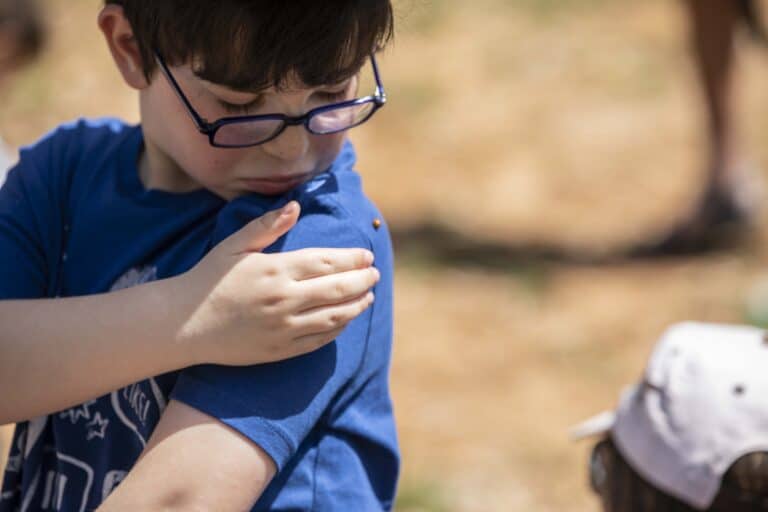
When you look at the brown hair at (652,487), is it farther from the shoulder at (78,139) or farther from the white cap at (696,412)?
the shoulder at (78,139)

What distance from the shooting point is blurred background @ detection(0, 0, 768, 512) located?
3.94 metres

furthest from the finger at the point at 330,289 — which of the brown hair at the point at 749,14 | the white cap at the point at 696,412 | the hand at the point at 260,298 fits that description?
the brown hair at the point at 749,14

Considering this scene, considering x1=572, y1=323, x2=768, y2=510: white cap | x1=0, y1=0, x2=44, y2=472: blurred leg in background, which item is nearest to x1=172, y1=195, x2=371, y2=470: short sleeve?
x1=572, y1=323, x2=768, y2=510: white cap

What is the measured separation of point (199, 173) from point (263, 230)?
0.20m

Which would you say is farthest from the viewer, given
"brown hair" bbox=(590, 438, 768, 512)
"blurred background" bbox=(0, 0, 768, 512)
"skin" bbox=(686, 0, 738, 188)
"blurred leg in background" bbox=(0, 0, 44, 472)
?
"blurred leg in background" bbox=(0, 0, 44, 472)

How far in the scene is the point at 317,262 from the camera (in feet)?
5.12

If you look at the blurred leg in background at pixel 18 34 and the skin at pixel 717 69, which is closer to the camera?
the skin at pixel 717 69

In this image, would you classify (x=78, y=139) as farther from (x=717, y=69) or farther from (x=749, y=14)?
(x=749, y=14)

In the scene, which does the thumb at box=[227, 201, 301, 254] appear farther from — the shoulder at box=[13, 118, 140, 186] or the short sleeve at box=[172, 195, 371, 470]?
the shoulder at box=[13, 118, 140, 186]

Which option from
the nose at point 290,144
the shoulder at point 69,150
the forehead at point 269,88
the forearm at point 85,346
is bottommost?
the forearm at point 85,346

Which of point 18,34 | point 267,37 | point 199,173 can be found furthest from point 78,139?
point 18,34

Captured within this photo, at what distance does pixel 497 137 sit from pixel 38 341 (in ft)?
14.0

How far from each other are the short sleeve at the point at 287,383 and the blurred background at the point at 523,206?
6.62 ft

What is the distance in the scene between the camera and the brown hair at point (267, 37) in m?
1.49
